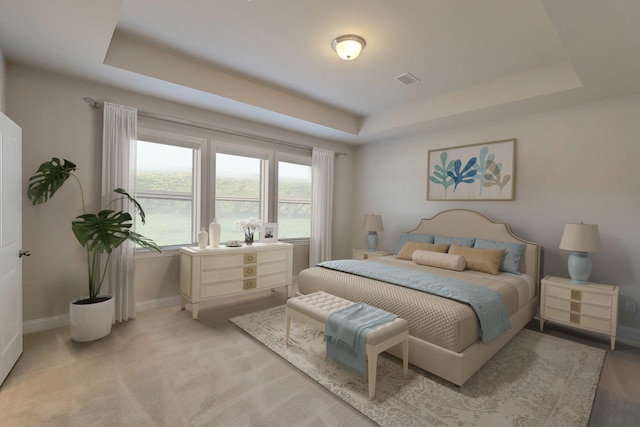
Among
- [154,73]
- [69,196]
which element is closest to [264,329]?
[69,196]

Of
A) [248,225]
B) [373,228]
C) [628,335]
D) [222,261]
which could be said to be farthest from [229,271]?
[628,335]

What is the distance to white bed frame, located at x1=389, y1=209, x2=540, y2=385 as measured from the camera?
2.09 meters

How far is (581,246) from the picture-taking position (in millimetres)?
2916

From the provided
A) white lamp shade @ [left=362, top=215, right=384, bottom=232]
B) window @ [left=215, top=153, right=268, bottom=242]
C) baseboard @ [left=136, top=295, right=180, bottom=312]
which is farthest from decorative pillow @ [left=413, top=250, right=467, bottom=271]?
baseboard @ [left=136, top=295, right=180, bottom=312]

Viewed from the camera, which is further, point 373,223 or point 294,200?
point 294,200

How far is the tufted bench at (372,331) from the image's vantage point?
198 cm

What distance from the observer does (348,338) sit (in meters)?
2.11

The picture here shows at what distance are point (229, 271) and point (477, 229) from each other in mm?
3264

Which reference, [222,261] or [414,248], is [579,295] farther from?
[222,261]

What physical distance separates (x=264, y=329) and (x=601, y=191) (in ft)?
12.7

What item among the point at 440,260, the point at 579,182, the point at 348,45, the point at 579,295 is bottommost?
the point at 579,295

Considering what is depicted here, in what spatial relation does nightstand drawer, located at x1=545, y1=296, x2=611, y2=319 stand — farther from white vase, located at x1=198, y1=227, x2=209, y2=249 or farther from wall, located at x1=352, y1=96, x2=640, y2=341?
white vase, located at x1=198, y1=227, x2=209, y2=249

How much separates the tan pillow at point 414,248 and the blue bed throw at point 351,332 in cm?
187

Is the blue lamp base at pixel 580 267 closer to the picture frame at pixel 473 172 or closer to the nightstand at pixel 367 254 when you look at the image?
the picture frame at pixel 473 172
